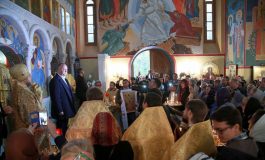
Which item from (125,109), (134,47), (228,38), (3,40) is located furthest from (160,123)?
(228,38)

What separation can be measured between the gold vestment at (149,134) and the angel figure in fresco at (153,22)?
16.2 m

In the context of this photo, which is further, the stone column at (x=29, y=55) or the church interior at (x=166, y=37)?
the church interior at (x=166, y=37)

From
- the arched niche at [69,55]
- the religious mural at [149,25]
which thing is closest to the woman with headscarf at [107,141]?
the arched niche at [69,55]

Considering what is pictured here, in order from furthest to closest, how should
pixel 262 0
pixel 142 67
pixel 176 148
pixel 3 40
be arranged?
pixel 142 67 < pixel 262 0 < pixel 3 40 < pixel 176 148

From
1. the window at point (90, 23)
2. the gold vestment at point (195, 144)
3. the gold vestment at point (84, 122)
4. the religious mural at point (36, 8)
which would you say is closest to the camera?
the gold vestment at point (195, 144)

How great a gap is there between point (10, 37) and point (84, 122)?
4934 millimetres

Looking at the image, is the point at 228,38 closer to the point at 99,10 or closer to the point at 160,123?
the point at 99,10

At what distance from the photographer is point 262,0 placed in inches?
661

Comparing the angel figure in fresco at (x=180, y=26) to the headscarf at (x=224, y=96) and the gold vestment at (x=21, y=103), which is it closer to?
the headscarf at (x=224, y=96)

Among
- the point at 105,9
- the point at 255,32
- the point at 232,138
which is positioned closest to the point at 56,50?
the point at 105,9

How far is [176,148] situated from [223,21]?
733 inches

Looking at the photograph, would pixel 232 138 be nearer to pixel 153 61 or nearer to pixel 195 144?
pixel 195 144

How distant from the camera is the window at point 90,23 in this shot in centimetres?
1959

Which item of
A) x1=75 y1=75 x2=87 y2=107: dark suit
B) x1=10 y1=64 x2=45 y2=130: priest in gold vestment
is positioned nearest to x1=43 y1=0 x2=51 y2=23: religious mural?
x1=75 y1=75 x2=87 y2=107: dark suit
